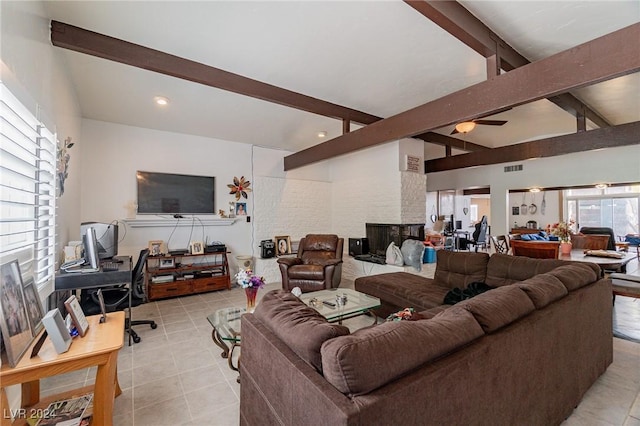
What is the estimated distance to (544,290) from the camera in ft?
5.34

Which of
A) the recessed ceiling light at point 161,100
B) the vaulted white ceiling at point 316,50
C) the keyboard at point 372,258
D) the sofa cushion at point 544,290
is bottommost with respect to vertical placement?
the keyboard at point 372,258

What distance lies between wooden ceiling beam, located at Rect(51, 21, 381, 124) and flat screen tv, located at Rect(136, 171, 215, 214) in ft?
7.69

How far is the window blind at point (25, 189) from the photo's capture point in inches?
57.8

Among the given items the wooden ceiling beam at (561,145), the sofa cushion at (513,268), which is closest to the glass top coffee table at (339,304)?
the sofa cushion at (513,268)

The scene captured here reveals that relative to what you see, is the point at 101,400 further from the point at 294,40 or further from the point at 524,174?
the point at 524,174

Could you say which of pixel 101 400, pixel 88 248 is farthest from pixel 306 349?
pixel 88 248

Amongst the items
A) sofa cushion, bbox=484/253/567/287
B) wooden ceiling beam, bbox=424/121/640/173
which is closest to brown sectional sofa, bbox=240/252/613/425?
sofa cushion, bbox=484/253/567/287

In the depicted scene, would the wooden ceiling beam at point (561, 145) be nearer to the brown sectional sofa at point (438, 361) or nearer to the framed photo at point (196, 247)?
the brown sectional sofa at point (438, 361)

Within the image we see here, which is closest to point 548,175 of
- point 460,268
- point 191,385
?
point 460,268

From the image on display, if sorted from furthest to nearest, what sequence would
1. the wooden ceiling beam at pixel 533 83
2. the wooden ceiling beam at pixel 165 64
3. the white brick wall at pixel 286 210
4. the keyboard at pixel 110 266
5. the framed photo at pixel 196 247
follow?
the white brick wall at pixel 286 210 → the framed photo at pixel 196 247 → the keyboard at pixel 110 266 → the wooden ceiling beam at pixel 165 64 → the wooden ceiling beam at pixel 533 83

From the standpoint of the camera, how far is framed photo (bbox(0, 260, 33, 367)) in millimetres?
1203

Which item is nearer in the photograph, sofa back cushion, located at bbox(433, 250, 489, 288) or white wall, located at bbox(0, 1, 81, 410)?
white wall, located at bbox(0, 1, 81, 410)

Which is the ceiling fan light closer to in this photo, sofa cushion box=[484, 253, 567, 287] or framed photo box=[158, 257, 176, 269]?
sofa cushion box=[484, 253, 567, 287]

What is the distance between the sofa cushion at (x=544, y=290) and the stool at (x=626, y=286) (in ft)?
6.22
